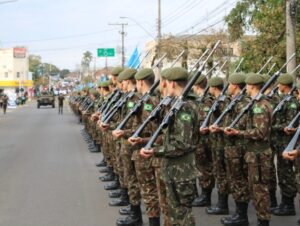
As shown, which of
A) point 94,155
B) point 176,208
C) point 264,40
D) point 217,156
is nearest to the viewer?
point 176,208

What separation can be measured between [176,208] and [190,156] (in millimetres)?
467

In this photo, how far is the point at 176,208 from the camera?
4988 millimetres

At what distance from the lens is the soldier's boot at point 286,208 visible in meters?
7.28

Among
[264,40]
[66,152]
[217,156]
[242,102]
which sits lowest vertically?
[66,152]

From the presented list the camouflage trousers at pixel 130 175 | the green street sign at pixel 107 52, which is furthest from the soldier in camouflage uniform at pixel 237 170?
the green street sign at pixel 107 52

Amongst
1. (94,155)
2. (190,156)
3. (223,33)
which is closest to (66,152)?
(94,155)

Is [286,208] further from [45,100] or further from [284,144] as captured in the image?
[45,100]

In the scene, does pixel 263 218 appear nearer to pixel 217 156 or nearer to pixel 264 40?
pixel 217 156

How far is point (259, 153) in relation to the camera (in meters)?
6.21

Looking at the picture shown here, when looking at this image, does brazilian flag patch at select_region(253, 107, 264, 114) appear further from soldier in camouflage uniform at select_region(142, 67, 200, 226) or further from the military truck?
the military truck

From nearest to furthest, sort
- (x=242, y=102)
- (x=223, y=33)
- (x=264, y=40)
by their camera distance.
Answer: (x=242, y=102) → (x=264, y=40) → (x=223, y=33)

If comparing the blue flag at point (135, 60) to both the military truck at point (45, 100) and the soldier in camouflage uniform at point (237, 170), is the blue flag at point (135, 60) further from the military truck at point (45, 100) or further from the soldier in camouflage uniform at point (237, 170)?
the military truck at point (45, 100)

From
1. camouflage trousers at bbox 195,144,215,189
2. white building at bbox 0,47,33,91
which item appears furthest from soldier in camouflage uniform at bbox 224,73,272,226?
white building at bbox 0,47,33,91

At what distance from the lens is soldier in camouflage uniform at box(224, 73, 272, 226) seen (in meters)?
6.08
